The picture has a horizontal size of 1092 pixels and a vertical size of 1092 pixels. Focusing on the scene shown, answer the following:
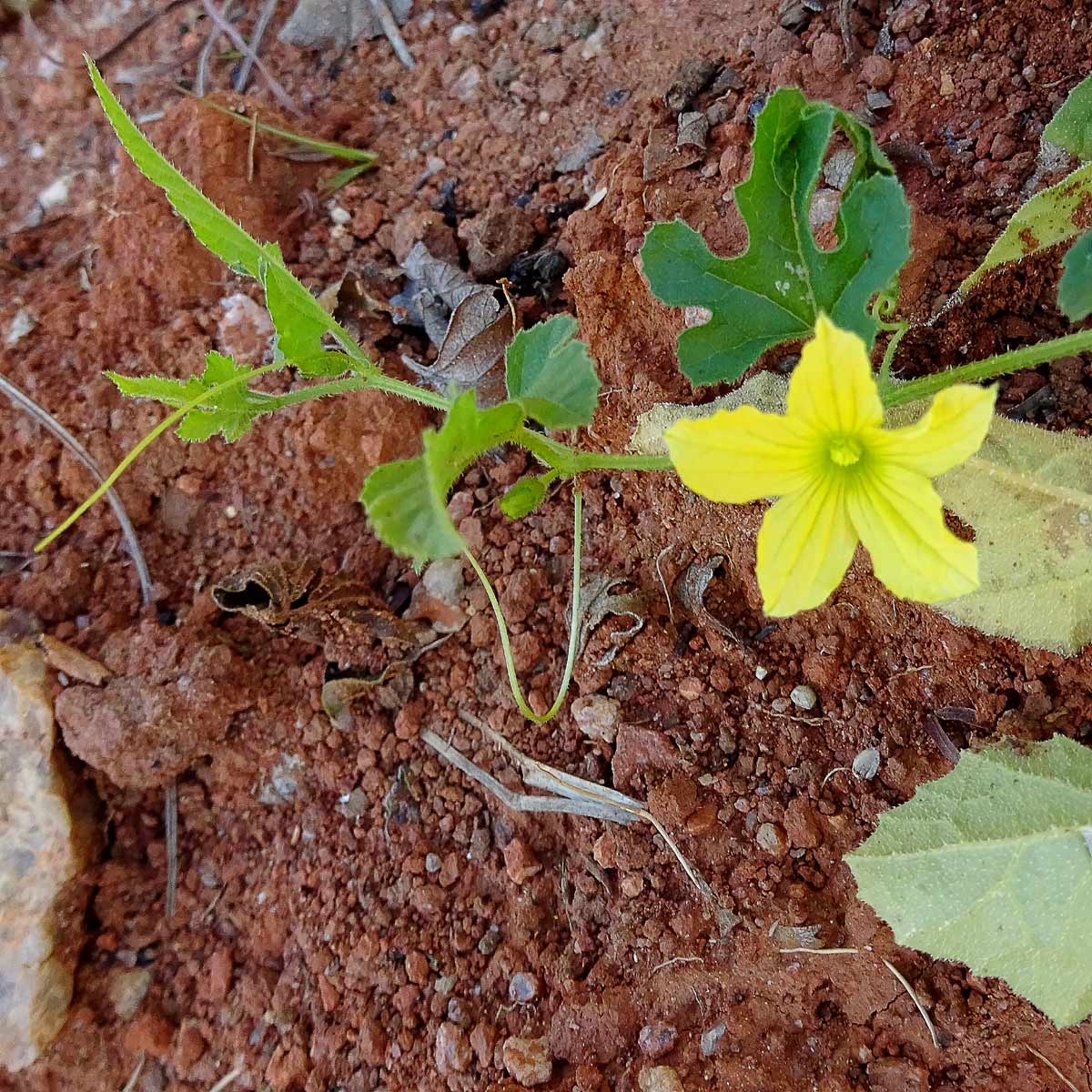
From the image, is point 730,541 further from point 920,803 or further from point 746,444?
point 746,444

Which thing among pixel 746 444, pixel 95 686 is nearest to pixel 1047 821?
pixel 746 444

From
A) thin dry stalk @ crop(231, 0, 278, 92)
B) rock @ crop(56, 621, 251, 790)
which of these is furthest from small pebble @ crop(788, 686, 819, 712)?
thin dry stalk @ crop(231, 0, 278, 92)

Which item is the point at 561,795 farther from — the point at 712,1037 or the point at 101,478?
the point at 101,478

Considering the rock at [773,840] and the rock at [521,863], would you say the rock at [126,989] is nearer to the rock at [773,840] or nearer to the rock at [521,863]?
the rock at [521,863]

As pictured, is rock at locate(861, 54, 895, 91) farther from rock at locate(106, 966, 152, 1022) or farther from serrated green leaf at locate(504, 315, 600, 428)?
rock at locate(106, 966, 152, 1022)

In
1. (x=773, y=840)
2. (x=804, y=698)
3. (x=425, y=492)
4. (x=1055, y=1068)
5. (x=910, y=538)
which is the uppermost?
(x=425, y=492)

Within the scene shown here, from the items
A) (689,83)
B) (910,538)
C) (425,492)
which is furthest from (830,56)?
(425,492)
